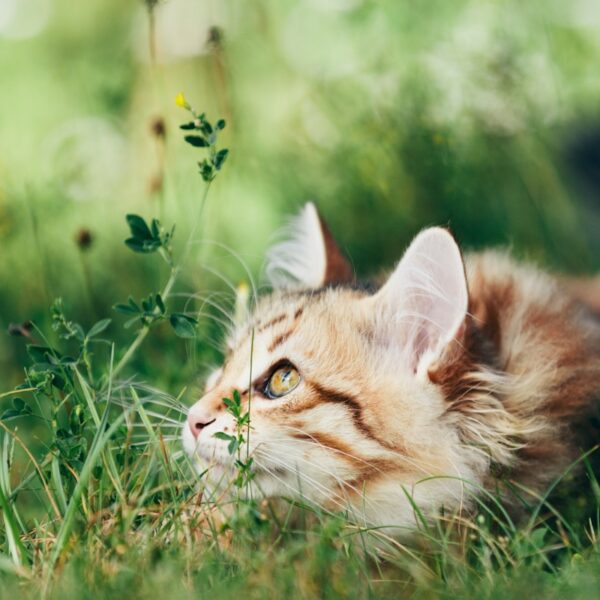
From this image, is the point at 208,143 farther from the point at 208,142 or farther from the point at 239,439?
the point at 239,439

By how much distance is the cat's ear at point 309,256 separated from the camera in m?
2.70

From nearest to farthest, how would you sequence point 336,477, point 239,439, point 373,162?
point 239,439 → point 336,477 → point 373,162

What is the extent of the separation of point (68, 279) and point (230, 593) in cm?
272

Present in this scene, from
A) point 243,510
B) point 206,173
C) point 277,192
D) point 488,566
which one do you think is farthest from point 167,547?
point 277,192

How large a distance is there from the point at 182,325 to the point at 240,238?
259 cm

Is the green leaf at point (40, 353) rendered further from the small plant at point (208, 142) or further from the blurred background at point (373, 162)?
the blurred background at point (373, 162)

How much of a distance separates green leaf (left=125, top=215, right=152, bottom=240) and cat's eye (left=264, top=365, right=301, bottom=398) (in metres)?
0.47


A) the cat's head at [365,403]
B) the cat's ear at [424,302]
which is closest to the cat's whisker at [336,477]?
the cat's head at [365,403]

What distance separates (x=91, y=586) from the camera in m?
1.57

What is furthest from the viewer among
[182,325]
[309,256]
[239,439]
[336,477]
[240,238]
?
[240,238]

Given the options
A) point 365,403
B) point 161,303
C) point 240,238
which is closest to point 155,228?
point 161,303

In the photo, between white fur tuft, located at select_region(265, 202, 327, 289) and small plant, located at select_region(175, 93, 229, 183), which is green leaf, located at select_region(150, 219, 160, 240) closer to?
small plant, located at select_region(175, 93, 229, 183)

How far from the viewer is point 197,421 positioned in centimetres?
206

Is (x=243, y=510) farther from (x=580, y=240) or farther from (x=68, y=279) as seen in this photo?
(x=580, y=240)
